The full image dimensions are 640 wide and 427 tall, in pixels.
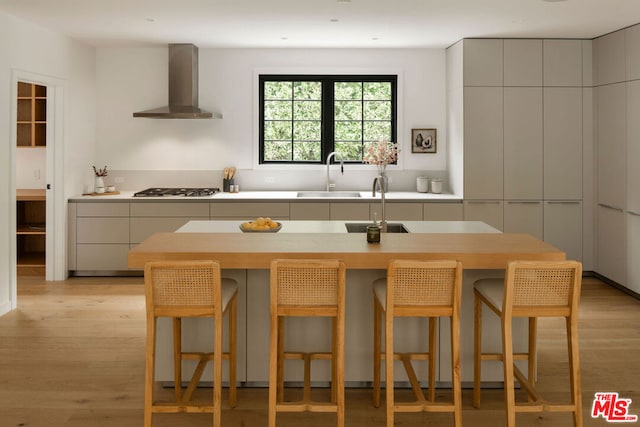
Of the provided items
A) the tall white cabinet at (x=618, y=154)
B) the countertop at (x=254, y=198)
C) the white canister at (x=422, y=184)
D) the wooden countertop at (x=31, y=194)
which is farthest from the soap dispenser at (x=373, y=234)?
the wooden countertop at (x=31, y=194)

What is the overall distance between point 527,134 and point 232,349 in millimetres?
4464

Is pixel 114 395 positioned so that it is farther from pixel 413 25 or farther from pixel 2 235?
pixel 413 25

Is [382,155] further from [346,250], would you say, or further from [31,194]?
[31,194]

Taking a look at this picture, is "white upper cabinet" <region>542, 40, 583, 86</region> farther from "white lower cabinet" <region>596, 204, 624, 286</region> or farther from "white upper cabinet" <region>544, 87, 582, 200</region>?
"white lower cabinet" <region>596, 204, 624, 286</region>

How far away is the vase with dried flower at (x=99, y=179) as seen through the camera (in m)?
6.89

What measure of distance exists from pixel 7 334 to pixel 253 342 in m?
2.30

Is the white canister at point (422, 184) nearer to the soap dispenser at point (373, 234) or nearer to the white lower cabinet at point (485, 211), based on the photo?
the white lower cabinet at point (485, 211)

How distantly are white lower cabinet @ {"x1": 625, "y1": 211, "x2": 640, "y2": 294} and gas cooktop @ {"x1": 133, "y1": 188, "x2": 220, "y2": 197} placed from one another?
14.3ft

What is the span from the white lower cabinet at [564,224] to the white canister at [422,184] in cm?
131

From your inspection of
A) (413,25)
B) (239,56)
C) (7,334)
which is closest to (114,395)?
(7,334)

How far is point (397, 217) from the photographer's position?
6.45 m

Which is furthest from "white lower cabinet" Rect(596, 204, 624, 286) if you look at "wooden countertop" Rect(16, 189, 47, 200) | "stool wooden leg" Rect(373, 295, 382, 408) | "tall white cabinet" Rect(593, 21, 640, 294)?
"wooden countertop" Rect(16, 189, 47, 200)

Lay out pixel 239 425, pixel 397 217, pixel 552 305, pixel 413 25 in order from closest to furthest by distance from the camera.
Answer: pixel 552 305 < pixel 239 425 < pixel 413 25 < pixel 397 217

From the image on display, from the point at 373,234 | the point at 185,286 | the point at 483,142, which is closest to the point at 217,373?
the point at 185,286
